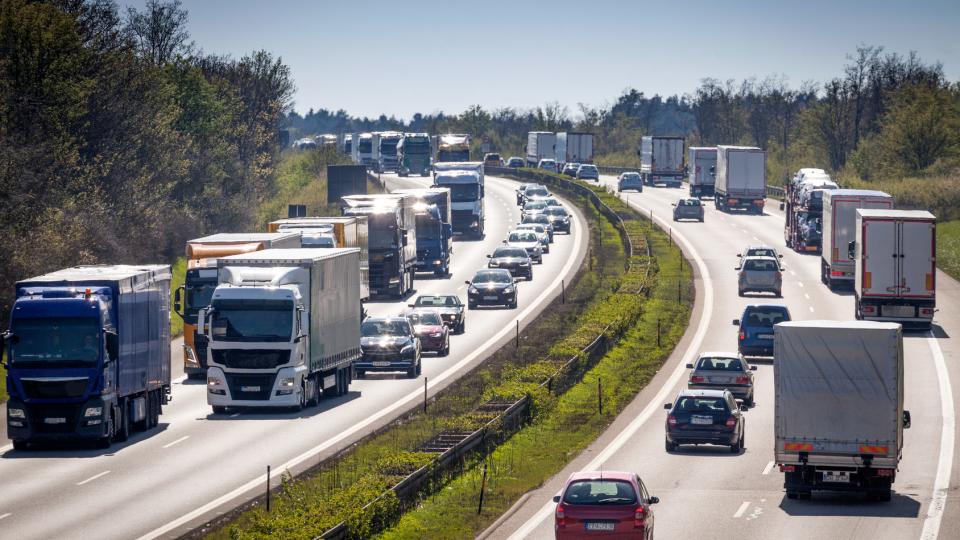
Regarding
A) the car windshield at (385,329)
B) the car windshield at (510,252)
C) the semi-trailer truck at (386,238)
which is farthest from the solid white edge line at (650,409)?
the semi-trailer truck at (386,238)

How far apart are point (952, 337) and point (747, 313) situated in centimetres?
949

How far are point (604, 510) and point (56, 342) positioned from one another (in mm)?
15861

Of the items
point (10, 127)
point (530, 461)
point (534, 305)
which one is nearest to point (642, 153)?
point (534, 305)

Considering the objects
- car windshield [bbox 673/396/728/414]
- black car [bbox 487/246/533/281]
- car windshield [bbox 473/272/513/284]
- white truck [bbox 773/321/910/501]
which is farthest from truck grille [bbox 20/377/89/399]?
black car [bbox 487/246/533/281]

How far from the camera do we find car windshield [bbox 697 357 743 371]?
131 feet

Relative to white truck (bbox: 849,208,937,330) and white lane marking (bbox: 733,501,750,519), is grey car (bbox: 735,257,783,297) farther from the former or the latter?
white lane marking (bbox: 733,501,750,519)

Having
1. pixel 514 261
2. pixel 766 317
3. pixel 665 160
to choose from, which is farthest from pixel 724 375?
pixel 665 160

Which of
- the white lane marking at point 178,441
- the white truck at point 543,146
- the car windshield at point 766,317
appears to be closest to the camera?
the white lane marking at point 178,441

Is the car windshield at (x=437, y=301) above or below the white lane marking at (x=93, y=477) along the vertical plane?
above

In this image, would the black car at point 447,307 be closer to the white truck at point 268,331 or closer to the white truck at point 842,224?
the white truck at point 268,331

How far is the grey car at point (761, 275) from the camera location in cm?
6378

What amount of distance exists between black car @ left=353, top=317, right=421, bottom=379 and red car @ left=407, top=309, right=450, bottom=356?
3.56m

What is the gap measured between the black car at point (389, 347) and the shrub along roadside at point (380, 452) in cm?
180

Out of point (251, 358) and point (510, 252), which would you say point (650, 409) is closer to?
point (251, 358)
